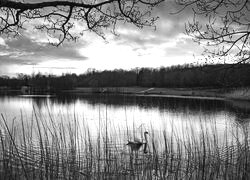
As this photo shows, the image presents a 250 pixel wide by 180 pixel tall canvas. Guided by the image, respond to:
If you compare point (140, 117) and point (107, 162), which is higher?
point (107, 162)

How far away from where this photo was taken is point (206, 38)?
4.61 metres

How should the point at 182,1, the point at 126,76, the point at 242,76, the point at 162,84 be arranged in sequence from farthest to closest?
the point at 126,76, the point at 162,84, the point at 242,76, the point at 182,1

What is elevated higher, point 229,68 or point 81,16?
point 81,16

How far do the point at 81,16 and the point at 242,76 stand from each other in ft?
12.3

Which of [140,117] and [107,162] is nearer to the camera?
[107,162]

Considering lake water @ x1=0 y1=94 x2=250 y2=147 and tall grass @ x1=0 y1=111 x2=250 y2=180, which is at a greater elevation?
tall grass @ x1=0 y1=111 x2=250 y2=180

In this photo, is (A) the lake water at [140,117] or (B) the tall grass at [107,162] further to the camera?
(A) the lake water at [140,117]

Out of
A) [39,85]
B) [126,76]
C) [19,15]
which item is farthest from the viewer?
[126,76]

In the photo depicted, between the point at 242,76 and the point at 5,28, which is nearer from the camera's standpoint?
the point at 242,76

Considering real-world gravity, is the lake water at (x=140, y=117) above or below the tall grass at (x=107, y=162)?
below

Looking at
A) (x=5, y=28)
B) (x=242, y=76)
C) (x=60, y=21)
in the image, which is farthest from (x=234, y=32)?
(x=5, y=28)

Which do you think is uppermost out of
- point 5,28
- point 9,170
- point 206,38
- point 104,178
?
point 5,28

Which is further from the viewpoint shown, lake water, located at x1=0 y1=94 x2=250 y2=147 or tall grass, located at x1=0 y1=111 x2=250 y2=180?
lake water, located at x1=0 y1=94 x2=250 y2=147

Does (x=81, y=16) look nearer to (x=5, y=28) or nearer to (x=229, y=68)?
(x=5, y=28)
